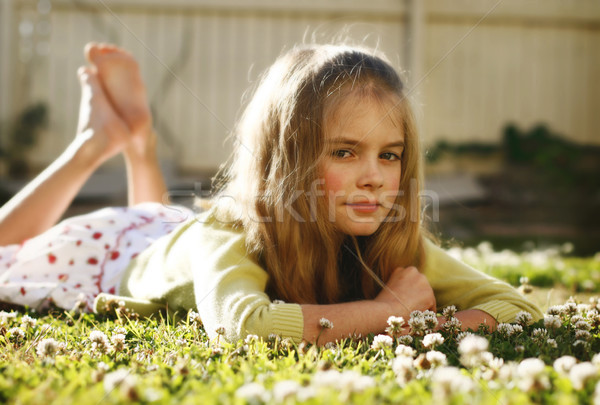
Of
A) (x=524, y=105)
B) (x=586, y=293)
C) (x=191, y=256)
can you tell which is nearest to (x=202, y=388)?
(x=191, y=256)

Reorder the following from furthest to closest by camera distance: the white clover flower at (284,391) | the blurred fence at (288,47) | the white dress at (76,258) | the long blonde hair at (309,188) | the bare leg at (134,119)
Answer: the blurred fence at (288,47) → the bare leg at (134,119) → the white dress at (76,258) → the long blonde hair at (309,188) → the white clover flower at (284,391)

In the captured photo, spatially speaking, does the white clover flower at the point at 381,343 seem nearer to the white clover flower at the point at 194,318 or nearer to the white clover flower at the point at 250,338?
the white clover flower at the point at 250,338

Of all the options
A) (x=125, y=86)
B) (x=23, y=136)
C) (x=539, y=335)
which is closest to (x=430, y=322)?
(x=539, y=335)

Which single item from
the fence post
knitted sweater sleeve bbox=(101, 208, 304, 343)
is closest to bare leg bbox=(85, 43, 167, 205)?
knitted sweater sleeve bbox=(101, 208, 304, 343)

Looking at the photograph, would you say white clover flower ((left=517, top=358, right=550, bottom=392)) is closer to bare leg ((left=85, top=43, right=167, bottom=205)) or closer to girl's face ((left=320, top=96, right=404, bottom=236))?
girl's face ((left=320, top=96, right=404, bottom=236))

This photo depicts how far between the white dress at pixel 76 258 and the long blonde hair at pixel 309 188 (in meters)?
0.69

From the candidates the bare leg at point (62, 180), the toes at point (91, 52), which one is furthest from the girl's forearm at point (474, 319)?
the toes at point (91, 52)

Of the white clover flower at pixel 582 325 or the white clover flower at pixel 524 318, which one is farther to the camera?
the white clover flower at pixel 524 318

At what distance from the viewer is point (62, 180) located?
8.55 feet

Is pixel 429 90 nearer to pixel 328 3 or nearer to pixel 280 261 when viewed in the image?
pixel 328 3

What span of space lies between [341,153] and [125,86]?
1.72 metres

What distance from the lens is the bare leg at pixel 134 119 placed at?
3117mm

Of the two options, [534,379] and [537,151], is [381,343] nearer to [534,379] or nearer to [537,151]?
[534,379]

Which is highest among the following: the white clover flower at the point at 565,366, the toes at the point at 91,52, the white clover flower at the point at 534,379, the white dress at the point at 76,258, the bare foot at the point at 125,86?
the toes at the point at 91,52
